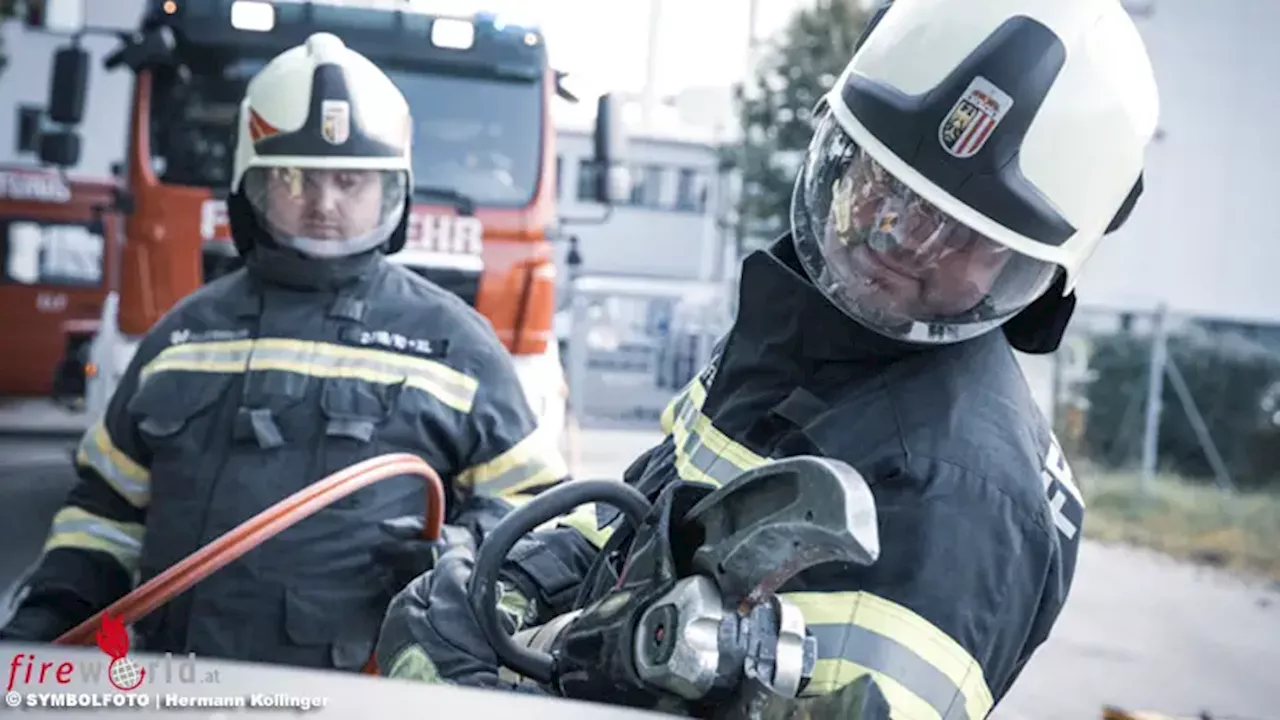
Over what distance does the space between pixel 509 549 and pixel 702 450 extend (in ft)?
0.91

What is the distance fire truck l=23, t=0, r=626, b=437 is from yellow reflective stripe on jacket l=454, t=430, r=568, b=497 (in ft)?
8.93

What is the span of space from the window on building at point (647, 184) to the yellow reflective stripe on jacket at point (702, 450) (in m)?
22.6

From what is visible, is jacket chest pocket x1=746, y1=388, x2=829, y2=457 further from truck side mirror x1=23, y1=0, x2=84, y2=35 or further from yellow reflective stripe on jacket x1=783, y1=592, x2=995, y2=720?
truck side mirror x1=23, y1=0, x2=84, y2=35

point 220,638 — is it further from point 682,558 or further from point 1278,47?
point 1278,47

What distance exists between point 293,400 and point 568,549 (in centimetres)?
93

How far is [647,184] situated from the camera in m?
24.9

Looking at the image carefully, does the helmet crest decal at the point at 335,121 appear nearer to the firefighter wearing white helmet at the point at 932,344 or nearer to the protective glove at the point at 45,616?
the protective glove at the point at 45,616

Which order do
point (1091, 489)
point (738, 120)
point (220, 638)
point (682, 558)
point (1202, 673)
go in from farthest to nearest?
point (738, 120) < point (1091, 489) < point (1202, 673) < point (220, 638) < point (682, 558)

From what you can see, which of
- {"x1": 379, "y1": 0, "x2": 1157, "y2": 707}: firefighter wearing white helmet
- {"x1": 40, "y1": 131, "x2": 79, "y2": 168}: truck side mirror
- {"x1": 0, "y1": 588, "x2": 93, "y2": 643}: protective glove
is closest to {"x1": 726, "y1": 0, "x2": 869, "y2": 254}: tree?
Result: {"x1": 40, "y1": 131, "x2": 79, "y2": 168}: truck side mirror

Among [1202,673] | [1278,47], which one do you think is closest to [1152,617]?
[1202,673]

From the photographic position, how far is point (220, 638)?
2.46 meters

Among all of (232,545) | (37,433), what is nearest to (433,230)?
(232,545)

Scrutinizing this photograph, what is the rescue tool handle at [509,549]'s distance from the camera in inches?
57.3

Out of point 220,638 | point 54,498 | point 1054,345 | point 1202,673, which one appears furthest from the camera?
point 54,498
